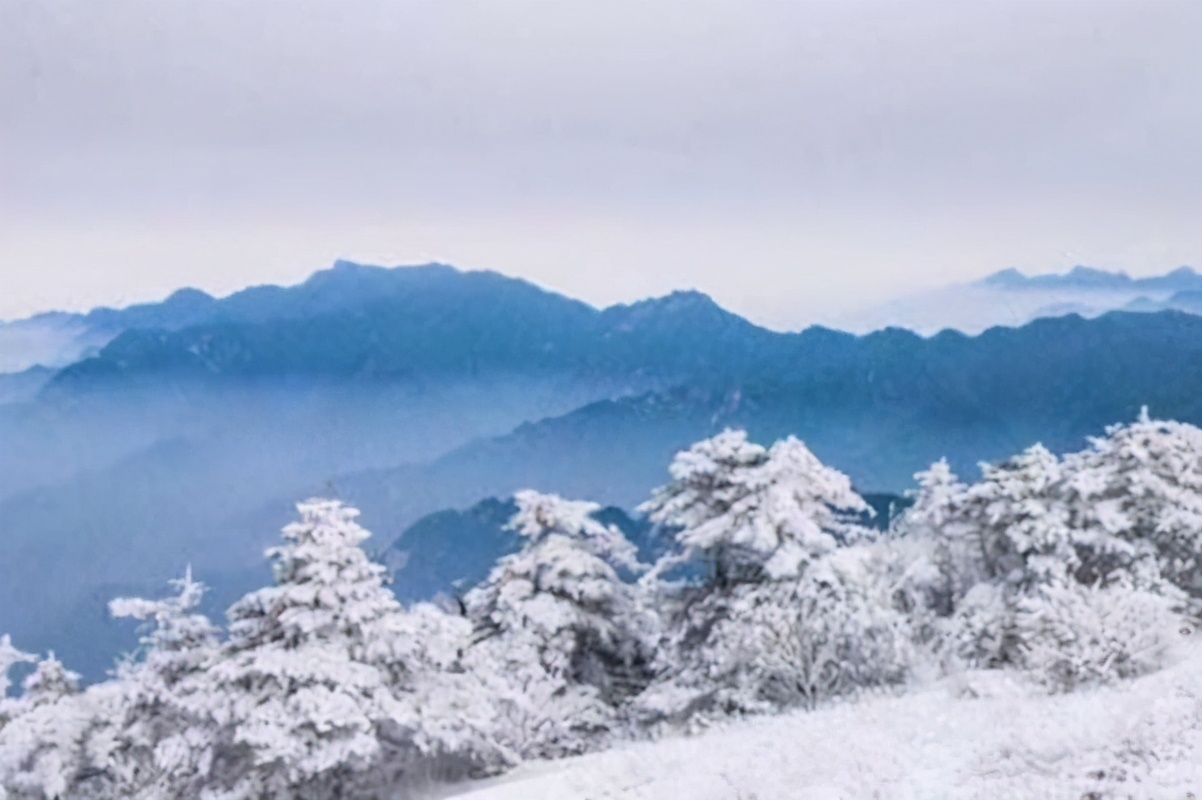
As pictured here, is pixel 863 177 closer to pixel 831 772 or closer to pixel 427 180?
pixel 427 180

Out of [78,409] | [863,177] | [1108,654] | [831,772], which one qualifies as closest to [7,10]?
[78,409]

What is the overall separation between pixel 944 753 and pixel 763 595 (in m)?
Result: 3.71

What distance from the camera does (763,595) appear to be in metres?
8.83

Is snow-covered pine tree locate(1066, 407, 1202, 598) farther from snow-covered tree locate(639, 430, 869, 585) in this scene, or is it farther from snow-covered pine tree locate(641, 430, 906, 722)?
snow-covered tree locate(639, 430, 869, 585)

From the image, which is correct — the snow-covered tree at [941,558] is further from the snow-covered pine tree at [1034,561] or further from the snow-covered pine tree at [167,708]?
the snow-covered pine tree at [167,708]

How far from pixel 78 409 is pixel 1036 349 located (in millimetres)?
14317

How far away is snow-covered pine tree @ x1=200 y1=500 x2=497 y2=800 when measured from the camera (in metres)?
7.20

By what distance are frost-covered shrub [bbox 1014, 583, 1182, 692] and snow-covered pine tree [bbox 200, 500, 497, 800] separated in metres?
4.34

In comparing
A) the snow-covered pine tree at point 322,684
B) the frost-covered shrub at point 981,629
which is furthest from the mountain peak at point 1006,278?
the snow-covered pine tree at point 322,684

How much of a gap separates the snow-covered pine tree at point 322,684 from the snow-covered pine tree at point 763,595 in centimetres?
237

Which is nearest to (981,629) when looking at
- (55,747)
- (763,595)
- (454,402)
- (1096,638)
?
(763,595)

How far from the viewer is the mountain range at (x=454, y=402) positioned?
1323 cm

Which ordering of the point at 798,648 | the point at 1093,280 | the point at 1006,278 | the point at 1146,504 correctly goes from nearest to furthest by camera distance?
1. the point at 798,648
2. the point at 1146,504
3. the point at 1006,278
4. the point at 1093,280

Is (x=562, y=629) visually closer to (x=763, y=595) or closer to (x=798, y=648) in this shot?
(x=763, y=595)
